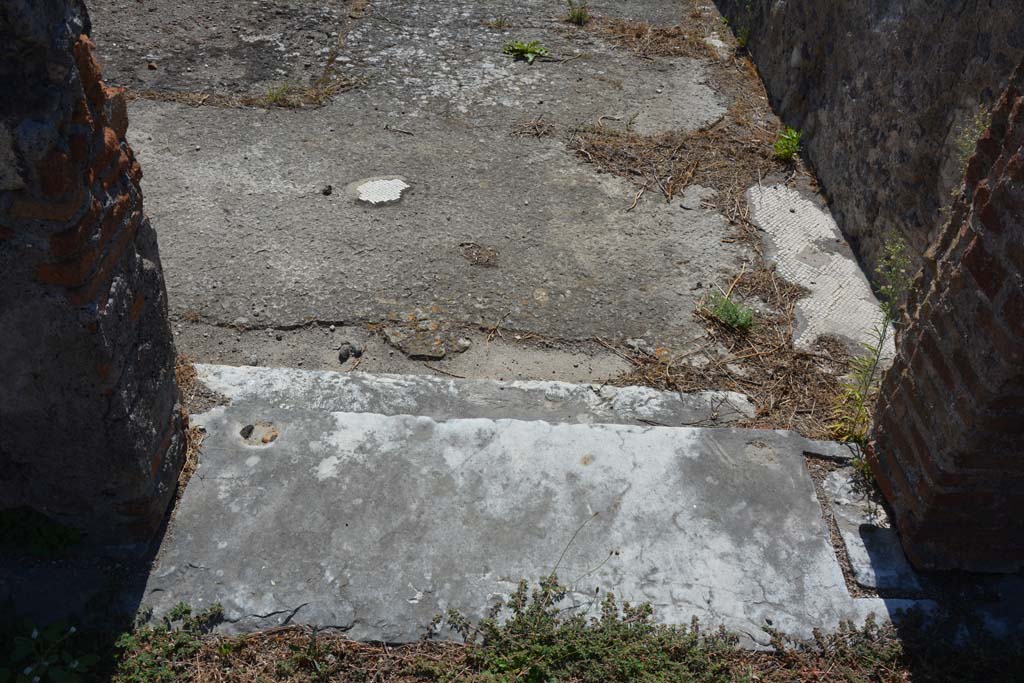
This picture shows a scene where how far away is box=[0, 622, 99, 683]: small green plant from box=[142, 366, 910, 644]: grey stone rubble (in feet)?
0.72

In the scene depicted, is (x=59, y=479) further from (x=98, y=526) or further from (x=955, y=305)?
(x=955, y=305)

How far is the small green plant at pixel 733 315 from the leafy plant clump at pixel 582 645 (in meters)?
1.64

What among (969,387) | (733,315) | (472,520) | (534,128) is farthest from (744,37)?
(472,520)

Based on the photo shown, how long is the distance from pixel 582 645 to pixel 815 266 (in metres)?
2.58

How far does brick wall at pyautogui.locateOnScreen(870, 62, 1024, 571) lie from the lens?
210 cm

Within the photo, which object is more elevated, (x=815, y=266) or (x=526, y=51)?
(x=526, y=51)

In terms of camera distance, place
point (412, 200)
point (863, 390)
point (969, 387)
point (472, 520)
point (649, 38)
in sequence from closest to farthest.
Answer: point (969, 387)
point (472, 520)
point (863, 390)
point (412, 200)
point (649, 38)

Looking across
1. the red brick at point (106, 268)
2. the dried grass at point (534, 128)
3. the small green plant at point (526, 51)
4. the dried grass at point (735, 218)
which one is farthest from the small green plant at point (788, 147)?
the red brick at point (106, 268)

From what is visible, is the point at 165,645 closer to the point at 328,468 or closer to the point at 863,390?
the point at 328,468

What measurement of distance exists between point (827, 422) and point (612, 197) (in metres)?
1.90

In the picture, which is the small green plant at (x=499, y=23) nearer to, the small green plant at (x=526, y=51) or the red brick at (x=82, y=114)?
the small green plant at (x=526, y=51)

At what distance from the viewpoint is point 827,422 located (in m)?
→ 3.20

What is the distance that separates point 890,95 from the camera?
4.13m

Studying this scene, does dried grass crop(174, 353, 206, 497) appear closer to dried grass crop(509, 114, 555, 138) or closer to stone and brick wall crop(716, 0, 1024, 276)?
dried grass crop(509, 114, 555, 138)
